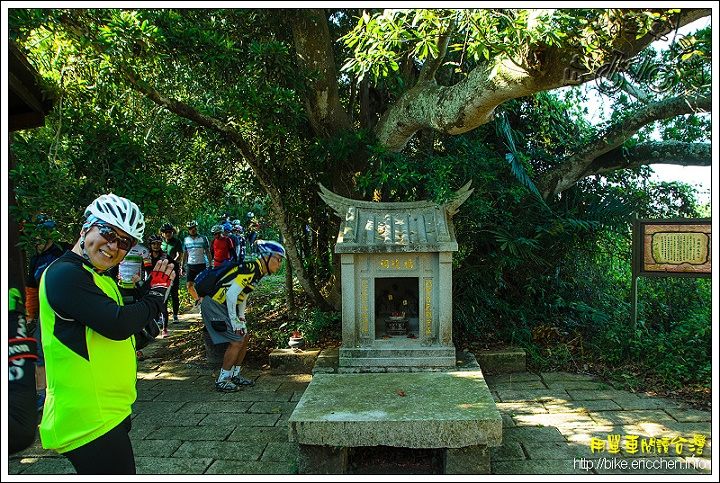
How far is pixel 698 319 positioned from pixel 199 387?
5998 millimetres

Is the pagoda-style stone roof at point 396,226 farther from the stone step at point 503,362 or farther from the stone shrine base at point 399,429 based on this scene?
the stone shrine base at point 399,429

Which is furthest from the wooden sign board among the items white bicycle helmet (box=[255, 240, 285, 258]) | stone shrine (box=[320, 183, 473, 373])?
white bicycle helmet (box=[255, 240, 285, 258])

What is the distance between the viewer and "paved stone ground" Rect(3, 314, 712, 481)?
3.68 metres

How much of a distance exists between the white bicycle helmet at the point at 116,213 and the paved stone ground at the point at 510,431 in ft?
7.15

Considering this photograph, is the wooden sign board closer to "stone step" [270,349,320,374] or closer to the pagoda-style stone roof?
the pagoda-style stone roof

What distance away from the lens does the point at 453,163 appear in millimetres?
6133

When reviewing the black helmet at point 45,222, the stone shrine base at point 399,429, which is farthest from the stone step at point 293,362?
the black helmet at point 45,222

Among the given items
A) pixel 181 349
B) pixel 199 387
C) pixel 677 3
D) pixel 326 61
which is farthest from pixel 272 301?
pixel 677 3

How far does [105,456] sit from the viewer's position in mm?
2209

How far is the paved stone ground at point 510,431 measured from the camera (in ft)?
12.1

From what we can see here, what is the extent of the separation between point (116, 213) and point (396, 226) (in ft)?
11.3

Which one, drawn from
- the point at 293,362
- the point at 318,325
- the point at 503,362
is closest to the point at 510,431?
the point at 503,362

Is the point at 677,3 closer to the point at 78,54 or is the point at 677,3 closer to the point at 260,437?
the point at 260,437

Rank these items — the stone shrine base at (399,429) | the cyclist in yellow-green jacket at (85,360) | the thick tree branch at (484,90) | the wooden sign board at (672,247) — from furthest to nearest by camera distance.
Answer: the wooden sign board at (672,247) → the thick tree branch at (484,90) → the stone shrine base at (399,429) → the cyclist in yellow-green jacket at (85,360)
